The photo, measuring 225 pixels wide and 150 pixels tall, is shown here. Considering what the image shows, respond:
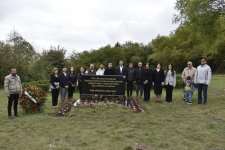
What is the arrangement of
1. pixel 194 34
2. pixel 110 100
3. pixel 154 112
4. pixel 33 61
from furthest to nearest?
pixel 33 61
pixel 194 34
pixel 110 100
pixel 154 112

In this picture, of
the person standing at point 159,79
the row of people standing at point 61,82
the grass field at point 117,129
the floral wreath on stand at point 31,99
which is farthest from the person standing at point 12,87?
the person standing at point 159,79

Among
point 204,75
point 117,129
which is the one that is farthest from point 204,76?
point 117,129

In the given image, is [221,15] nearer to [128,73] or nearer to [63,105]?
[128,73]

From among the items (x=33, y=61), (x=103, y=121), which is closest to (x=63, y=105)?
(x=103, y=121)

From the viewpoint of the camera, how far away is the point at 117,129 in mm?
9516

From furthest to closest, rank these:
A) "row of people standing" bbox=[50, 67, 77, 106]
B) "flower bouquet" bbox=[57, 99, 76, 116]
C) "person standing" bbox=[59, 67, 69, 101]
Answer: "person standing" bbox=[59, 67, 69, 101], "row of people standing" bbox=[50, 67, 77, 106], "flower bouquet" bbox=[57, 99, 76, 116]

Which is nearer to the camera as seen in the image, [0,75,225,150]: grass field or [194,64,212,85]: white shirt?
[0,75,225,150]: grass field

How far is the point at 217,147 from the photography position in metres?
7.53

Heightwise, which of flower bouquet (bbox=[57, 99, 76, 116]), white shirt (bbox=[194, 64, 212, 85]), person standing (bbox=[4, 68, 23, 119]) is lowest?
flower bouquet (bbox=[57, 99, 76, 116])

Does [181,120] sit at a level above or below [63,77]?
below

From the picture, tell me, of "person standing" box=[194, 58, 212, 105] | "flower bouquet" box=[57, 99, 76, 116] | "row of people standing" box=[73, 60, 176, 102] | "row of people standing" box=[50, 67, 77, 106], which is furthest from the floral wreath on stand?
"person standing" box=[194, 58, 212, 105]

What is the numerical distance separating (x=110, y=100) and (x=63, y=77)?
7.90ft

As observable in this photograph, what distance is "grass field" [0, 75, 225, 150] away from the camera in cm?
781

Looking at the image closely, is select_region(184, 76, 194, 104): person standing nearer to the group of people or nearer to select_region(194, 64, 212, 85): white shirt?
the group of people
